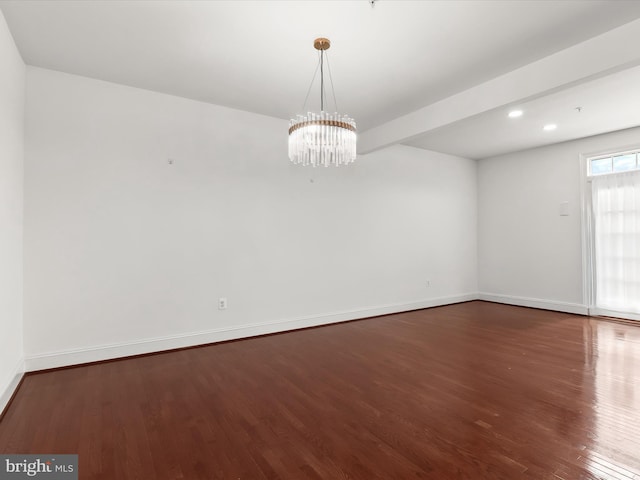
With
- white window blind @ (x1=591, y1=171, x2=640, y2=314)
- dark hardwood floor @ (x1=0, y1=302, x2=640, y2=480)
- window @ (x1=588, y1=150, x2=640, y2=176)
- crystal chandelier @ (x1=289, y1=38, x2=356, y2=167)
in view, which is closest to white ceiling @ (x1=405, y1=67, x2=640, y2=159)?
window @ (x1=588, y1=150, x2=640, y2=176)

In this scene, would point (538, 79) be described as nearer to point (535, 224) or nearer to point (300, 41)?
point (300, 41)

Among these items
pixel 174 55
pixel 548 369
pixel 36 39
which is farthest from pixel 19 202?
pixel 548 369

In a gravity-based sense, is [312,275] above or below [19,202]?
below

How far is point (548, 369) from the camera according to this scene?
309 cm

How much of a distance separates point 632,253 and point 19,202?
7.51 m

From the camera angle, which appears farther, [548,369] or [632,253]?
[632,253]

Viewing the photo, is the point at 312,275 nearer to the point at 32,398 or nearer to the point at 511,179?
the point at 32,398

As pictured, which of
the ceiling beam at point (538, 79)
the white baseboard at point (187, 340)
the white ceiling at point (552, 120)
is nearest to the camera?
the ceiling beam at point (538, 79)

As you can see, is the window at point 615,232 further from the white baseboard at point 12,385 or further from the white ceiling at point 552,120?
the white baseboard at point 12,385

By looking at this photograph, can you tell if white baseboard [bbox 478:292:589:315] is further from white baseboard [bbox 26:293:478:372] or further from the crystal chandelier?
the crystal chandelier

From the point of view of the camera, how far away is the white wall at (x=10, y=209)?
2.42 m

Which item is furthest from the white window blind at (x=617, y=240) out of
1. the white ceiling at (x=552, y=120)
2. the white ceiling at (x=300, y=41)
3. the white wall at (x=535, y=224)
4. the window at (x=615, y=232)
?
the white ceiling at (x=300, y=41)

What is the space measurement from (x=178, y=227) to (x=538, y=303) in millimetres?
6058

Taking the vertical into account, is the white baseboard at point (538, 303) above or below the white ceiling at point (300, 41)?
below
